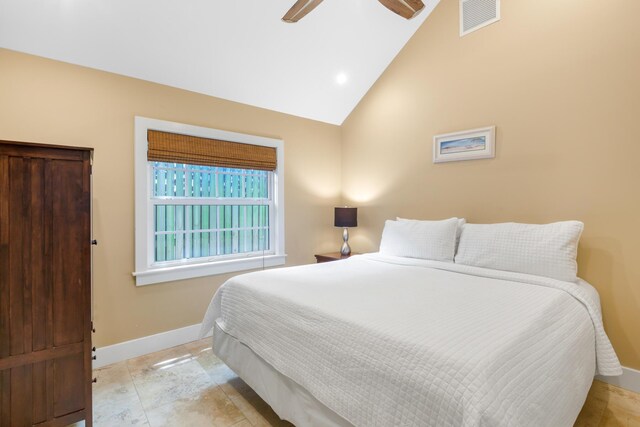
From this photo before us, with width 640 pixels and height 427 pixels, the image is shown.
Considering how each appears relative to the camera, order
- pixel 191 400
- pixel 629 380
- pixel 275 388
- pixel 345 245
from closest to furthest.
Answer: pixel 275 388, pixel 191 400, pixel 629 380, pixel 345 245

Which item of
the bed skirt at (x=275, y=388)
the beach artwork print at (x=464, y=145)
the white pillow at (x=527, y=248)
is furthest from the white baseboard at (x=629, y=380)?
the bed skirt at (x=275, y=388)

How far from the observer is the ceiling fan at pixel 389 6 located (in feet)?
6.36

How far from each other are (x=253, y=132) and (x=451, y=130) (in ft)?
6.37

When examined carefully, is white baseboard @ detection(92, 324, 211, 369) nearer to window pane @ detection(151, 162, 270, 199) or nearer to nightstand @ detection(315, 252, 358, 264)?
window pane @ detection(151, 162, 270, 199)

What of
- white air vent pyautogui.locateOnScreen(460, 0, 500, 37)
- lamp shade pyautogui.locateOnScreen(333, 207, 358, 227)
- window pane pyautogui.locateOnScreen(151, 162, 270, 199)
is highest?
white air vent pyautogui.locateOnScreen(460, 0, 500, 37)

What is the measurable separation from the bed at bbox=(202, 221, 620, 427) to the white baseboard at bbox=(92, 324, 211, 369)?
0.76 m

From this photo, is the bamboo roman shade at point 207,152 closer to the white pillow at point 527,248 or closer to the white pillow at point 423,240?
the white pillow at point 423,240

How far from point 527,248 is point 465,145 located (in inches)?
43.9

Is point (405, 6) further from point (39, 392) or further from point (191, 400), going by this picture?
point (39, 392)

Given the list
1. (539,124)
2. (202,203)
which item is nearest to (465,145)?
(539,124)

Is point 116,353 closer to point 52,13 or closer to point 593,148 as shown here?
point 52,13

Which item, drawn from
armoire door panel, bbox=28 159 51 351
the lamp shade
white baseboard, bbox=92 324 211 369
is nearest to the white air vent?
the lamp shade

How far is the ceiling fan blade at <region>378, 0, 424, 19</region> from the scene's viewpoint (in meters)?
1.96

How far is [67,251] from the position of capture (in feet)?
5.13
